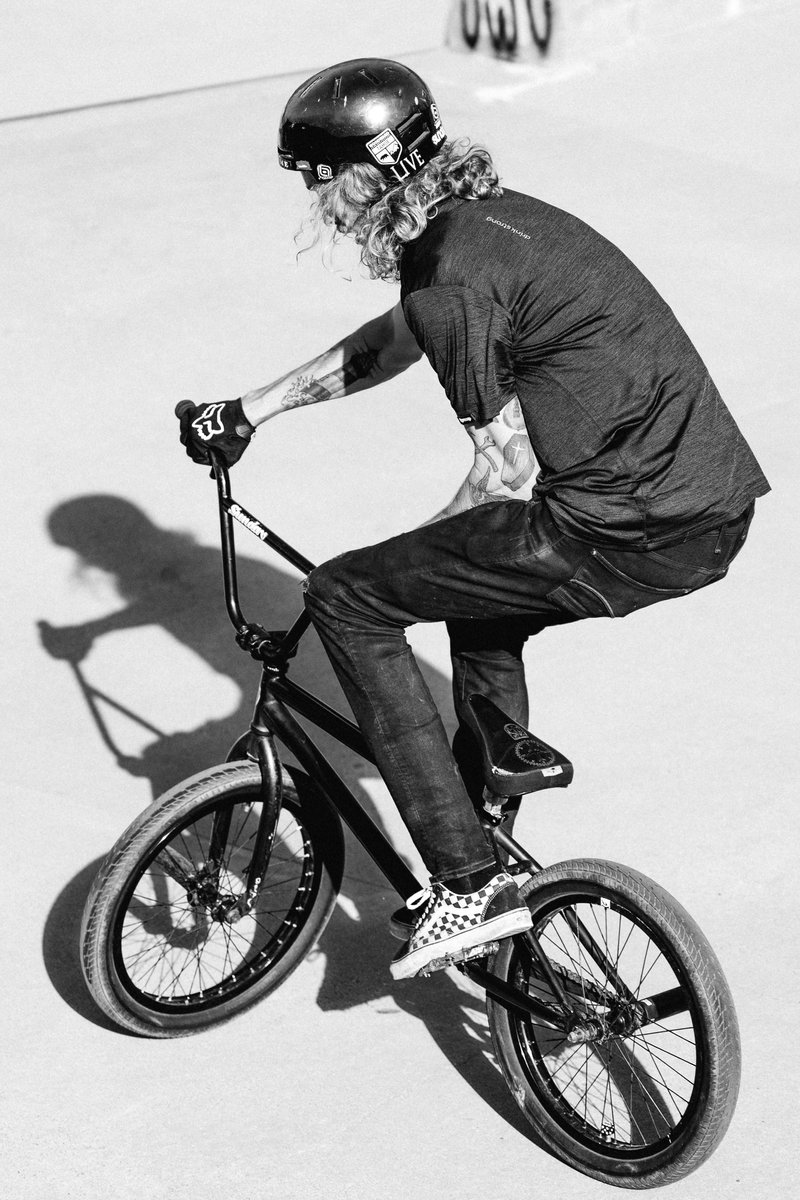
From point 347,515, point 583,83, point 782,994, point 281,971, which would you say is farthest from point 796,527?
point 583,83

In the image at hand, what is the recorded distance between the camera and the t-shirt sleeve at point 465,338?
2.58m

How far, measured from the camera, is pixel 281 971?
3469 mm

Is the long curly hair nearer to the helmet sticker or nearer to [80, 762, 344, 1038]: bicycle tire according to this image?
the helmet sticker

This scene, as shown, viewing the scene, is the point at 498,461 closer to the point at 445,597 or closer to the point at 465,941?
the point at 445,597

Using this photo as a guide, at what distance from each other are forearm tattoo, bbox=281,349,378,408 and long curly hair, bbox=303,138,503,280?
1.78 feet

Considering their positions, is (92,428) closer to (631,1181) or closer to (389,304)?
(389,304)

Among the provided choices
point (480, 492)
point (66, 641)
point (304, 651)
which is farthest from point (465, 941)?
point (66, 641)

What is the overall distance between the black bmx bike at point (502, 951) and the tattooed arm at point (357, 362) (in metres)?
0.32

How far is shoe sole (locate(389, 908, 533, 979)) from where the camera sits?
9.55 ft

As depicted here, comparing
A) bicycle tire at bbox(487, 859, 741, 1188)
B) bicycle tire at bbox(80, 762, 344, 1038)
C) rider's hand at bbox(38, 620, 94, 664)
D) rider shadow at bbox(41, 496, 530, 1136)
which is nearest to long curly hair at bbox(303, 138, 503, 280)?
bicycle tire at bbox(80, 762, 344, 1038)

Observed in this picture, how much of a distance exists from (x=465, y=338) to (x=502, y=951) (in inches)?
56.0

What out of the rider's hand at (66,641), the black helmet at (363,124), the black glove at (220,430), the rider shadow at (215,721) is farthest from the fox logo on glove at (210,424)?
the rider's hand at (66,641)

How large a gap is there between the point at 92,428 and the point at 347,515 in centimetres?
144

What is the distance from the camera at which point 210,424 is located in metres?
3.22
